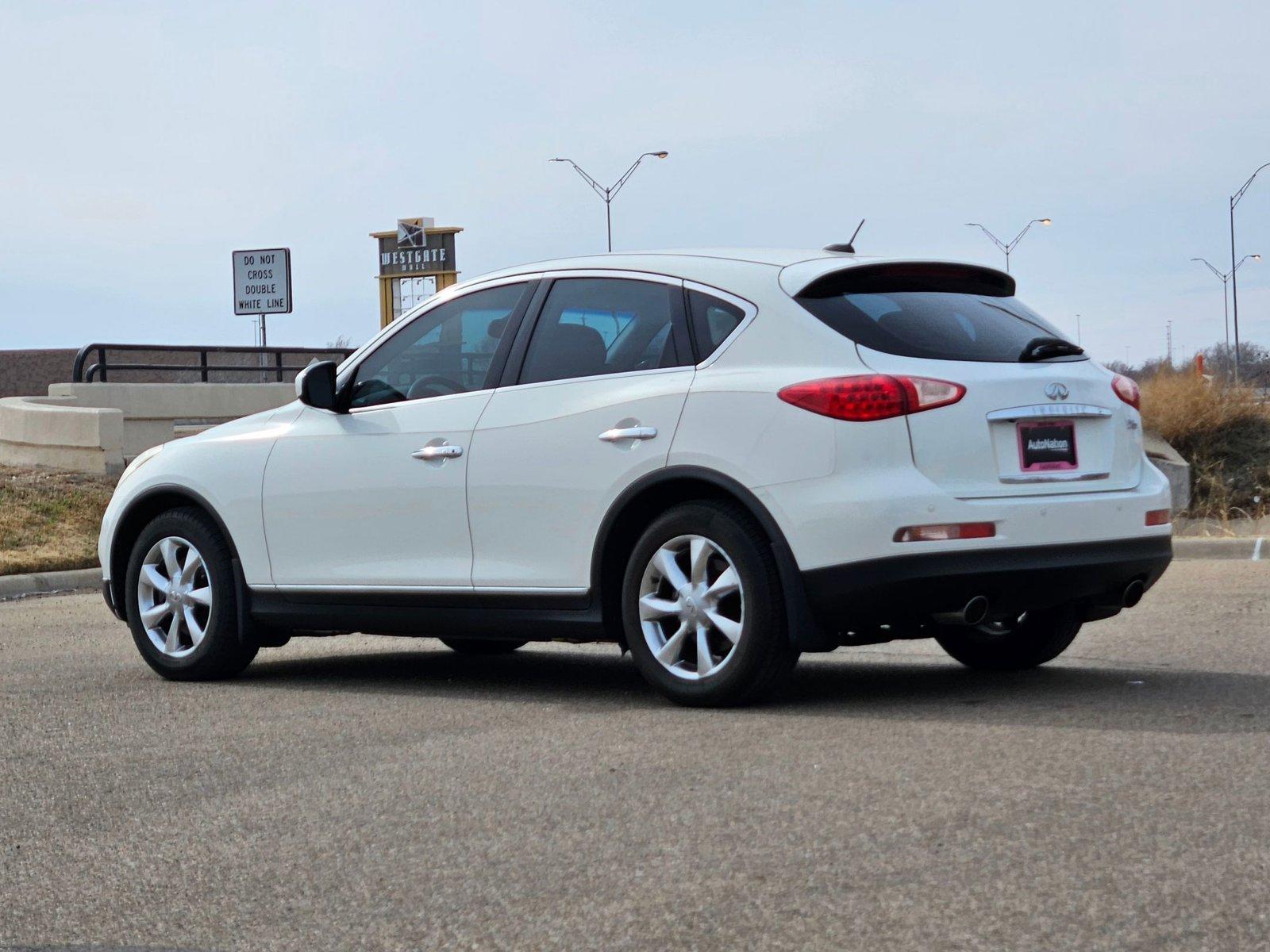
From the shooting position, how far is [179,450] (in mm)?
8422

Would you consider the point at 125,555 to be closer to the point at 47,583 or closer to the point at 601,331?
the point at 601,331

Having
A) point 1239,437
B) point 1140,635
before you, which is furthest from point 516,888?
point 1239,437

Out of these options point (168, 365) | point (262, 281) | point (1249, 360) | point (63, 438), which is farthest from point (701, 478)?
point (1249, 360)

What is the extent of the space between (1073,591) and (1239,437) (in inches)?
873

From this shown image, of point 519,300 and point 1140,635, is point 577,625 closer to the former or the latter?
point 519,300

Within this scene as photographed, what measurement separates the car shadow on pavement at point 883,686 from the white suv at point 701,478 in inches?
11.0

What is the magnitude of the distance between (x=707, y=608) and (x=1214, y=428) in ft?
73.2

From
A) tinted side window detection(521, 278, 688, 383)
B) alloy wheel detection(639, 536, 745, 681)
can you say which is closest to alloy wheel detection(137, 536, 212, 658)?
tinted side window detection(521, 278, 688, 383)

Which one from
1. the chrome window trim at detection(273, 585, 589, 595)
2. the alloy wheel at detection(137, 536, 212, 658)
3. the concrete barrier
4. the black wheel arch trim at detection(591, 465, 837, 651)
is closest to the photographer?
the black wheel arch trim at detection(591, 465, 837, 651)

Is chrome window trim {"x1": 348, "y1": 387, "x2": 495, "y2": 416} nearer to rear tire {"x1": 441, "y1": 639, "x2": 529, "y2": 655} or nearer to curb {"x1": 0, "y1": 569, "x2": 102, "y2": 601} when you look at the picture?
rear tire {"x1": 441, "y1": 639, "x2": 529, "y2": 655}

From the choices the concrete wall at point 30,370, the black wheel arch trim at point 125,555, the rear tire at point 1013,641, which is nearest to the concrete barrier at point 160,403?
the black wheel arch trim at point 125,555

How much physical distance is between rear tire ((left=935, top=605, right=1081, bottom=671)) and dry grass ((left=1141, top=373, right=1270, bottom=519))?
1918cm

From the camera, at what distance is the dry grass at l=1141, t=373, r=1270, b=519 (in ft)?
85.9

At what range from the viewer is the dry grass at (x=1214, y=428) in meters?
26.2
